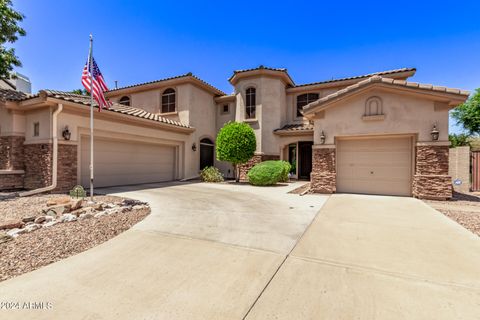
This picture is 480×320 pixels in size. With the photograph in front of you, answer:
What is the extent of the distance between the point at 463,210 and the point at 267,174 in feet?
25.3

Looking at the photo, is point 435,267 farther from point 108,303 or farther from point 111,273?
point 111,273

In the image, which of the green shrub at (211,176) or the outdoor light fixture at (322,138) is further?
the green shrub at (211,176)

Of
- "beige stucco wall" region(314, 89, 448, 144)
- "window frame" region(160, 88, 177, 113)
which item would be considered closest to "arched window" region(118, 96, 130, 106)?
"window frame" region(160, 88, 177, 113)

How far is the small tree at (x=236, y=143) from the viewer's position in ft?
44.2

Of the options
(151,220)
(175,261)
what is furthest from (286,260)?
(151,220)

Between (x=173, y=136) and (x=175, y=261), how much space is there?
11.9 metres

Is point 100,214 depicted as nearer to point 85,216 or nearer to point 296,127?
point 85,216

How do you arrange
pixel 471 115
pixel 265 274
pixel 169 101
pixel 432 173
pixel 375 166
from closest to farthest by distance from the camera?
1. pixel 265 274
2. pixel 432 173
3. pixel 375 166
4. pixel 169 101
5. pixel 471 115

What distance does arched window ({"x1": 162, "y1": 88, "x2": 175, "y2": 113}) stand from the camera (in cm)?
1622

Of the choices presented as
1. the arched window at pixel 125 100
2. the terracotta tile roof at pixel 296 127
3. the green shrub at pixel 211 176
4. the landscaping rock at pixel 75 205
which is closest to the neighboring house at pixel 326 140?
the green shrub at pixel 211 176

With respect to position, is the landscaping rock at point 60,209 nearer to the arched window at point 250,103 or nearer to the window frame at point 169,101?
the window frame at point 169,101

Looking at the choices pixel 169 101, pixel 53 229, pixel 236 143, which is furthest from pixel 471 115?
pixel 53 229

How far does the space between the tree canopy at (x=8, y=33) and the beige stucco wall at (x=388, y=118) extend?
1563 cm

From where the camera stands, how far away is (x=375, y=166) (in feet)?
31.0
